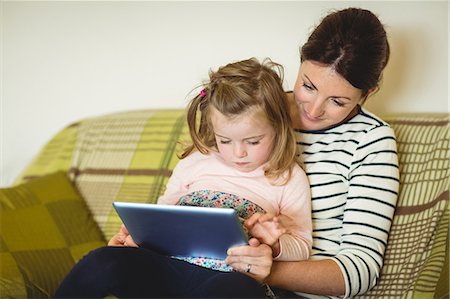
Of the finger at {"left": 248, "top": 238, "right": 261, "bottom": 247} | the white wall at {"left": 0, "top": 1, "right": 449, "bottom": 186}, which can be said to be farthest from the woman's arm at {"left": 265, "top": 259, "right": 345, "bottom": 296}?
the white wall at {"left": 0, "top": 1, "right": 449, "bottom": 186}

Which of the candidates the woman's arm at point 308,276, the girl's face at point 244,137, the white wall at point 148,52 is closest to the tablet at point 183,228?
the woman's arm at point 308,276

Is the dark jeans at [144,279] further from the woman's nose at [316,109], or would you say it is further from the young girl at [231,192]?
the woman's nose at [316,109]

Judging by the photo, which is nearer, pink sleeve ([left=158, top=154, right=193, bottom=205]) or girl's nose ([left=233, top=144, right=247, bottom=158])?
girl's nose ([left=233, top=144, right=247, bottom=158])

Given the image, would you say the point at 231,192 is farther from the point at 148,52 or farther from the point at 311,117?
the point at 148,52

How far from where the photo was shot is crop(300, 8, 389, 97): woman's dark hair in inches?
57.1

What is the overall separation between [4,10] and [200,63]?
962mm

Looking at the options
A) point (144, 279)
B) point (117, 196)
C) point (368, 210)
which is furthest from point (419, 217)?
point (117, 196)

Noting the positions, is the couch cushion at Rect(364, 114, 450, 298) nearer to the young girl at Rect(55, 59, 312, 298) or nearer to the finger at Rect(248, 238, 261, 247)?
the young girl at Rect(55, 59, 312, 298)

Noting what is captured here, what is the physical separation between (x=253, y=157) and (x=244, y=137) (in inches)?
2.3

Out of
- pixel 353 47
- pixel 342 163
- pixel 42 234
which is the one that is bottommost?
pixel 42 234

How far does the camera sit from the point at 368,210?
1481 mm

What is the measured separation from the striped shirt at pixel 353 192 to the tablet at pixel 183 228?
31 centimetres

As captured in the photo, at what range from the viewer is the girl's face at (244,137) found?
1454 millimetres

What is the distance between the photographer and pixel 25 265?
72.9 inches
